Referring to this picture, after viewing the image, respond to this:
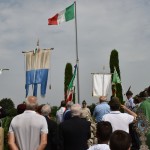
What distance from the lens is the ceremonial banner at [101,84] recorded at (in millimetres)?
29516

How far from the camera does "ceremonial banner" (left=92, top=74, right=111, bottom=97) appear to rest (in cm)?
2952

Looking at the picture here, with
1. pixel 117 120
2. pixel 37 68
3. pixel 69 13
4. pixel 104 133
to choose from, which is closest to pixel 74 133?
pixel 117 120

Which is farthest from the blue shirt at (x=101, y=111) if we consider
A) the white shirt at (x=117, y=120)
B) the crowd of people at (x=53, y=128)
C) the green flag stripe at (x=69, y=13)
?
the green flag stripe at (x=69, y=13)

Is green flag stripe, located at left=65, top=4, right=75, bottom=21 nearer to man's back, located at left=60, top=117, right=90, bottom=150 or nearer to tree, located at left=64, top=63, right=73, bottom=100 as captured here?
man's back, located at left=60, top=117, right=90, bottom=150

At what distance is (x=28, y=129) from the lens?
6.98 meters

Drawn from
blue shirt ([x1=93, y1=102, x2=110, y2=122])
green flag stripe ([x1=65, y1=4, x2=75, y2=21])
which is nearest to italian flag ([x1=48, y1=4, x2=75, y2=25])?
green flag stripe ([x1=65, y1=4, x2=75, y2=21])

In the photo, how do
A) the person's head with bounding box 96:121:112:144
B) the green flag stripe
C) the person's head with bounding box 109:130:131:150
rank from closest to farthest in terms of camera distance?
the person's head with bounding box 109:130:131:150, the person's head with bounding box 96:121:112:144, the green flag stripe

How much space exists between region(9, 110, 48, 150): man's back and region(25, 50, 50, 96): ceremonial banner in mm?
11256

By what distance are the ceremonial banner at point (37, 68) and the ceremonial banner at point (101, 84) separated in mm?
9155

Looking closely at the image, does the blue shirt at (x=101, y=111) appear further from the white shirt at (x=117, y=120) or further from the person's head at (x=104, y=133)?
the person's head at (x=104, y=133)

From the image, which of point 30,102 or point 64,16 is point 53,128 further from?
point 64,16

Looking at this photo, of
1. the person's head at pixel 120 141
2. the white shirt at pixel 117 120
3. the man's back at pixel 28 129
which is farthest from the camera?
the white shirt at pixel 117 120

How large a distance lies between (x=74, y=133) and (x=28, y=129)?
85 cm

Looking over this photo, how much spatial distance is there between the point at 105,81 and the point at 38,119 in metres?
23.9
